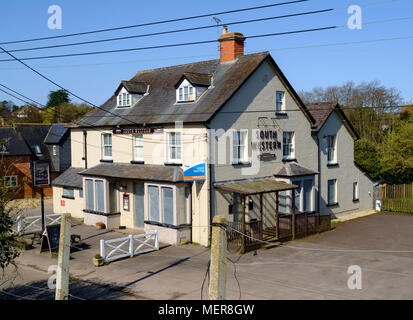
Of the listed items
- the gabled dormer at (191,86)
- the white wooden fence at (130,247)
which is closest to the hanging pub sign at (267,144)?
the gabled dormer at (191,86)

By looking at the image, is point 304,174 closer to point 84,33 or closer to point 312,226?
point 312,226

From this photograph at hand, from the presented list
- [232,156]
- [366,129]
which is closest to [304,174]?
[232,156]

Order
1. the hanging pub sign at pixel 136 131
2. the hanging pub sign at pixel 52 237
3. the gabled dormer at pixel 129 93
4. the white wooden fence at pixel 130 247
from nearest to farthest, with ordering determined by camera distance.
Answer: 1. the white wooden fence at pixel 130 247
2. the hanging pub sign at pixel 52 237
3. the hanging pub sign at pixel 136 131
4. the gabled dormer at pixel 129 93

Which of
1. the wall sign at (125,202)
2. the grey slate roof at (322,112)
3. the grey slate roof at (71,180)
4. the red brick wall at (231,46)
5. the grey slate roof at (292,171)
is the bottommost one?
the wall sign at (125,202)

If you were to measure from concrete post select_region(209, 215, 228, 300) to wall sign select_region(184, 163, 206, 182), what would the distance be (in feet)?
41.1

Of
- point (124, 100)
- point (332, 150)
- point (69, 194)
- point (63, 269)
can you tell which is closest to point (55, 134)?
point (69, 194)

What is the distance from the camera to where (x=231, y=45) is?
25859mm

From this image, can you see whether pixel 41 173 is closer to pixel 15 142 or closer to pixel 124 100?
pixel 124 100

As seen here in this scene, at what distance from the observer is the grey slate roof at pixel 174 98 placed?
2255cm

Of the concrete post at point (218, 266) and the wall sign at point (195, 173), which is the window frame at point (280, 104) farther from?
the concrete post at point (218, 266)

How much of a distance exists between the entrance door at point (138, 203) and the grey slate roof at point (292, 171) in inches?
313

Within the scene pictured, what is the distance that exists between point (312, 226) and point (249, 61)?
1005 centimetres

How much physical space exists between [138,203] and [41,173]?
5635 mm

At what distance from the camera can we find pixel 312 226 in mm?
24344
